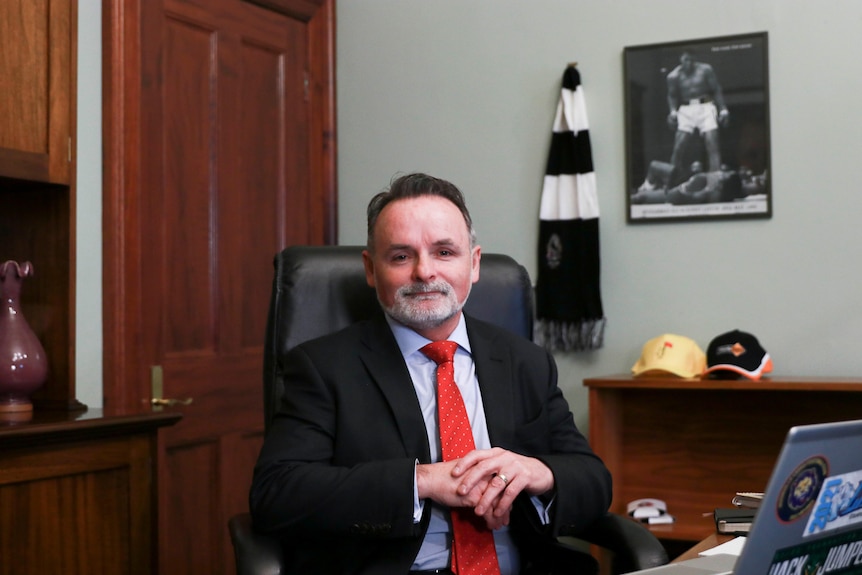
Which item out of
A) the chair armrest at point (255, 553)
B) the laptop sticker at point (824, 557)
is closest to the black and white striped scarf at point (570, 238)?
the chair armrest at point (255, 553)

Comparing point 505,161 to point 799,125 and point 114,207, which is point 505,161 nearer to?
point 799,125

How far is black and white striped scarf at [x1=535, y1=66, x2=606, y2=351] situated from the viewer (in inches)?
126

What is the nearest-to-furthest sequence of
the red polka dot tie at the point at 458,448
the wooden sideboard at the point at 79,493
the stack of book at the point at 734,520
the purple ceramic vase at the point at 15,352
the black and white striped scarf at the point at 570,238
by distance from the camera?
1. the stack of book at the point at 734,520
2. the red polka dot tie at the point at 458,448
3. the wooden sideboard at the point at 79,493
4. the purple ceramic vase at the point at 15,352
5. the black and white striped scarf at the point at 570,238

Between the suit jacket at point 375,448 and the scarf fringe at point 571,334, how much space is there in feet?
4.12

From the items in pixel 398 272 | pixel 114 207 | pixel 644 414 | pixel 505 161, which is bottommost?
pixel 644 414

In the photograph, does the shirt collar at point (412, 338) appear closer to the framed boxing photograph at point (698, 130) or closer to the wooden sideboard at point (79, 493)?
the wooden sideboard at point (79, 493)

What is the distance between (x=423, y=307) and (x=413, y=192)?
23 centimetres

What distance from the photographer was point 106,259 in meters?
2.70

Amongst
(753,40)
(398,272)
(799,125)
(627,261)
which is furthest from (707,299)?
(398,272)

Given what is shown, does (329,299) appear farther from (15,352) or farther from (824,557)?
(824,557)

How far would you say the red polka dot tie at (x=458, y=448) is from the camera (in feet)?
5.58

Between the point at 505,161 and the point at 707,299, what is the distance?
83cm

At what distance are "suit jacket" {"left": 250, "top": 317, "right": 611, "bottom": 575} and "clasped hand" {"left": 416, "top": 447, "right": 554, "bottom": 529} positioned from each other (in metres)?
0.04

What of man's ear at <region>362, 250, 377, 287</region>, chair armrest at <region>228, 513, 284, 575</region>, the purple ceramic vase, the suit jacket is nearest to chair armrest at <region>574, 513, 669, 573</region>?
the suit jacket
